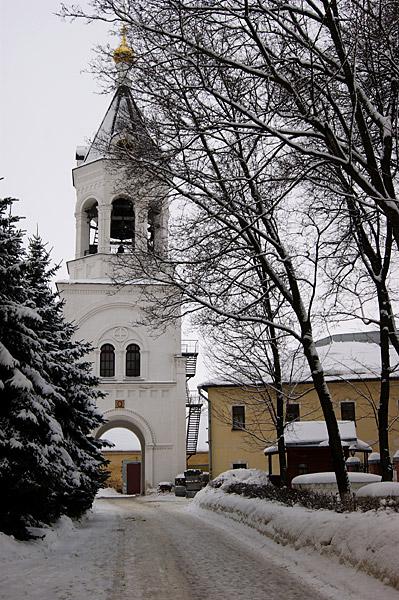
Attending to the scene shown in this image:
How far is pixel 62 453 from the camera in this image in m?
13.3

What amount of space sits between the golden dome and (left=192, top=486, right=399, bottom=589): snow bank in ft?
23.7

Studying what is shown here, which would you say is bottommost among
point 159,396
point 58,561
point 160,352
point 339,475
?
point 58,561

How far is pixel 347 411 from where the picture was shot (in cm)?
4028

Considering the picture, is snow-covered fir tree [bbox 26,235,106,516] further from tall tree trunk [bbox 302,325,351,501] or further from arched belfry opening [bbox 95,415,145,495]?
arched belfry opening [bbox 95,415,145,495]

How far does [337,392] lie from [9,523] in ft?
100

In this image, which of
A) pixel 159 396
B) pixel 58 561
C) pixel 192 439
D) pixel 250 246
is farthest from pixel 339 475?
pixel 192 439

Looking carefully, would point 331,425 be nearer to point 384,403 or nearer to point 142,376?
point 384,403

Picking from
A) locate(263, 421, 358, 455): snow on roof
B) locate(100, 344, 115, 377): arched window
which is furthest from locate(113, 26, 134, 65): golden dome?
locate(100, 344, 115, 377): arched window

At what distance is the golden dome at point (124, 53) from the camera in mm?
10508

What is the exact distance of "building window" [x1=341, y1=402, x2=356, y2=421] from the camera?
4012 cm

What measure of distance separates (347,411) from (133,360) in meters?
12.4

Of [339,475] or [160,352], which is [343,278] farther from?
[160,352]

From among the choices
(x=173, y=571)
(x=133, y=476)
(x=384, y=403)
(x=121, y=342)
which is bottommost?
(x=133, y=476)

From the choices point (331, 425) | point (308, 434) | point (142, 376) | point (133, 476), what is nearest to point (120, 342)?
point (142, 376)
